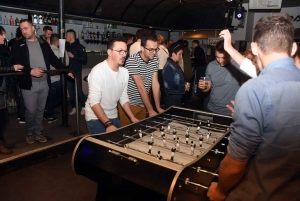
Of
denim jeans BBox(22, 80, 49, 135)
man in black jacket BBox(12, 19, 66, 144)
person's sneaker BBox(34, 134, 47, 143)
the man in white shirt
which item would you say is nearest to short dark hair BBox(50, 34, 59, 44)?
man in black jacket BBox(12, 19, 66, 144)

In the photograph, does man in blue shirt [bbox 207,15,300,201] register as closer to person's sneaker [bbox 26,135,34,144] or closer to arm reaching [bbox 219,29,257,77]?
arm reaching [bbox 219,29,257,77]

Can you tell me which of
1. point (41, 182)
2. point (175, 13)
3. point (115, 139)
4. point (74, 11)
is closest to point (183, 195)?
point (115, 139)

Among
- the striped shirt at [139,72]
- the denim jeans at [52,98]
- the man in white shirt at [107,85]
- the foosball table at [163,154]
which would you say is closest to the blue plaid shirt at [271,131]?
the foosball table at [163,154]

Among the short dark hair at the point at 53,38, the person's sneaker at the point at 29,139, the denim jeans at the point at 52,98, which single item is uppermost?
the short dark hair at the point at 53,38

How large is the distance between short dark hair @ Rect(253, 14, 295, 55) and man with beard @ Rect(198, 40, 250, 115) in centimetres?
161

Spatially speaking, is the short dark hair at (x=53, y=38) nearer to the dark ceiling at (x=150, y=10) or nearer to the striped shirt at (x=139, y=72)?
the dark ceiling at (x=150, y=10)

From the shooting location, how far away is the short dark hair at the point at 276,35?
106 centimetres

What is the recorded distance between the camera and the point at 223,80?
2.82 meters

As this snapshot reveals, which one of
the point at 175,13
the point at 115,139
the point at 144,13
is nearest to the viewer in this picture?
the point at 115,139

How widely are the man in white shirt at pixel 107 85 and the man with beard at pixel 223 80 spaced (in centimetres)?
91

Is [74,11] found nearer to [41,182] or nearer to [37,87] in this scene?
[37,87]

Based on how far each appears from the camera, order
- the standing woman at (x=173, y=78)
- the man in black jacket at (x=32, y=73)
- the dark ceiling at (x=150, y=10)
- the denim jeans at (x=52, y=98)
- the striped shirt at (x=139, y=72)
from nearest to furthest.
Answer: the striped shirt at (x=139, y=72) → the man in black jacket at (x=32, y=73) → the standing woman at (x=173, y=78) → the denim jeans at (x=52, y=98) → the dark ceiling at (x=150, y=10)

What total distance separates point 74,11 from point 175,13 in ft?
16.0

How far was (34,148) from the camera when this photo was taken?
3.44 m
